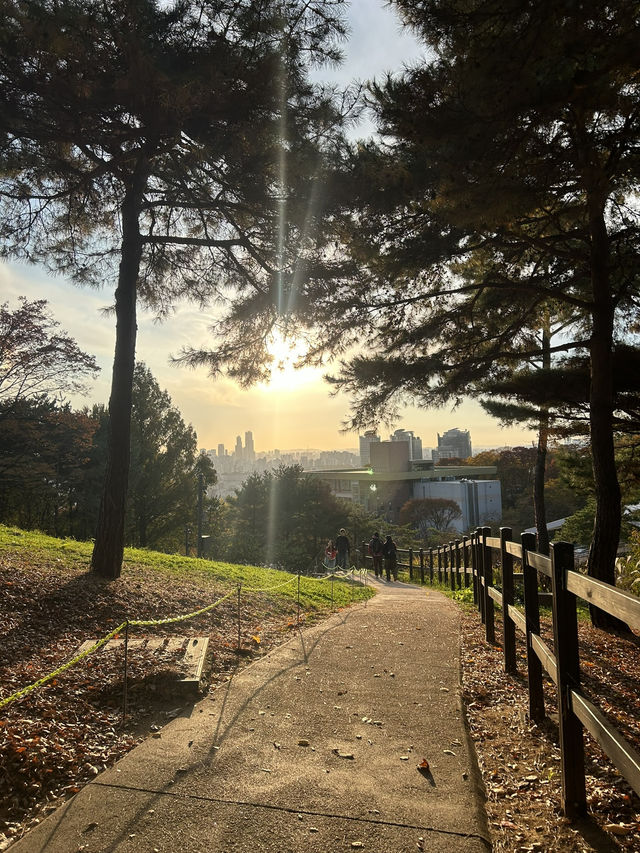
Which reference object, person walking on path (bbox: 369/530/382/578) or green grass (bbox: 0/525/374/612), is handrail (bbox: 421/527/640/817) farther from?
person walking on path (bbox: 369/530/382/578)

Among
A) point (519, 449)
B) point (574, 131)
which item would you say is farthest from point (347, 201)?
point (519, 449)

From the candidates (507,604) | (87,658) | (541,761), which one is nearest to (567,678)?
(541,761)

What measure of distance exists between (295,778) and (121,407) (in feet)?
24.2

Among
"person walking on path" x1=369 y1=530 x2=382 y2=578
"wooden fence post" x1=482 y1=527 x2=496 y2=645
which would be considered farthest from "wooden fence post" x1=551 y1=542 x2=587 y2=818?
"person walking on path" x1=369 y1=530 x2=382 y2=578

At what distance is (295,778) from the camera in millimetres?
3240

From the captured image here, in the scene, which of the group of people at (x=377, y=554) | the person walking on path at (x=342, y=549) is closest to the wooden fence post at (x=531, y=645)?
the group of people at (x=377, y=554)

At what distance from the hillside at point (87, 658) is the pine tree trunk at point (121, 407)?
1.68 ft

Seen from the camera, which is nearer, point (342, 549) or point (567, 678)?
point (567, 678)

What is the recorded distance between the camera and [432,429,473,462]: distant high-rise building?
130750 mm

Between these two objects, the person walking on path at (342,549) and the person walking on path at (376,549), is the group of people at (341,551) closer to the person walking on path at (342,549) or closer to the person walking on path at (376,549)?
the person walking on path at (342,549)

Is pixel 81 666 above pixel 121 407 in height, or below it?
below

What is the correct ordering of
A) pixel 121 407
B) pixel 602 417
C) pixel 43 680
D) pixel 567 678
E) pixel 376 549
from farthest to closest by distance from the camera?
pixel 376 549 < pixel 121 407 < pixel 602 417 < pixel 43 680 < pixel 567 678

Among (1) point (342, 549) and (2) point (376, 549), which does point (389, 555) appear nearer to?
(2) point (376, 549)

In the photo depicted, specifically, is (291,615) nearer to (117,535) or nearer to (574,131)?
(117,535)
